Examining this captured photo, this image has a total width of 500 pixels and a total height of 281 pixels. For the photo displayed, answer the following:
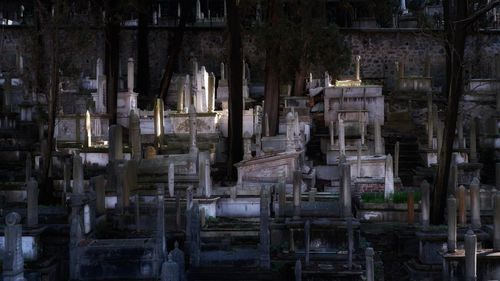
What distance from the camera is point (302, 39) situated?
2036 centimetres

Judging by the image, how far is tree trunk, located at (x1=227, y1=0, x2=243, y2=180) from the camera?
16.7 meters

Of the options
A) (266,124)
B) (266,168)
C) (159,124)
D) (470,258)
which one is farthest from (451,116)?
(159,124)

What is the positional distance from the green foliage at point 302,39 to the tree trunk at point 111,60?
15.2 feet

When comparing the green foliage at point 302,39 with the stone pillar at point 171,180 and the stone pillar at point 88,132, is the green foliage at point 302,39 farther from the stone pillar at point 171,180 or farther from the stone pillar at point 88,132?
the stone pillar at point 171,180

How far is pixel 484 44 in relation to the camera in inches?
1307

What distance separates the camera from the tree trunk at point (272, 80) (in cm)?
1997

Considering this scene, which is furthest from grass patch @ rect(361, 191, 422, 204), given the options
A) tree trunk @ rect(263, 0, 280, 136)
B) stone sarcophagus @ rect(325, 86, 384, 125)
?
stone sarcophagus @ rect(325, 86, 384, 125)

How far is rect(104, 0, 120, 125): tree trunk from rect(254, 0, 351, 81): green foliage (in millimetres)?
4642

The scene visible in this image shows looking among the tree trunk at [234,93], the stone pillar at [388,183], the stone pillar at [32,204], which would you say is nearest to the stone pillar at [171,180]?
the tree trunk at [234,93]

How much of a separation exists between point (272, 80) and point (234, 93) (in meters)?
3.70

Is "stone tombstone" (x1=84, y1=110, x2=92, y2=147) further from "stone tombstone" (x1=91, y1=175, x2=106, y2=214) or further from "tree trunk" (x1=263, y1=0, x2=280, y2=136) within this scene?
"stone tombstone" (x1=91, y1=175, x2=106, y2=214)

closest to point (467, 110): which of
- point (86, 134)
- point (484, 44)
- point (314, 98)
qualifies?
point (314, 98)

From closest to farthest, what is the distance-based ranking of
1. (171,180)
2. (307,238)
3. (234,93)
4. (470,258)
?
(470,258), (307,238), (171,180), (234,93)

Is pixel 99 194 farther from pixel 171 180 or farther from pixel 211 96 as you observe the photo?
pixel 211 96
